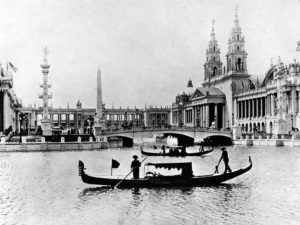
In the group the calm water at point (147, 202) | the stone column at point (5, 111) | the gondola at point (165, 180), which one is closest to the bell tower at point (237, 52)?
the stone column at point (5, 111)

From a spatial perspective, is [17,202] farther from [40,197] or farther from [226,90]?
[226,90]

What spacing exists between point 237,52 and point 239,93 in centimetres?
1027

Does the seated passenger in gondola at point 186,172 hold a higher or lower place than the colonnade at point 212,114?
lower

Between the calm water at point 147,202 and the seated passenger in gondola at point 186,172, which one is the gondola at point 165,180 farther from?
the calm water at point 147,202

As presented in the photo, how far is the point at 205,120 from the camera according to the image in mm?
141875

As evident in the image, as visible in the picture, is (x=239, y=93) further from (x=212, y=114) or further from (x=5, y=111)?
(x=5, y=111)

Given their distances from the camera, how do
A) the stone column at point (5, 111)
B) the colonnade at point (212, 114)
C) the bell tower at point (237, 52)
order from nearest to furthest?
the stone column at point (5, 111)
the bell tower at point (237, 52)
the colonnade at point (212, 114)

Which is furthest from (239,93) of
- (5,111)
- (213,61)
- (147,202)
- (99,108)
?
(147,202)

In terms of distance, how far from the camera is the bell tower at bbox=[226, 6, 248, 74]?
435ft

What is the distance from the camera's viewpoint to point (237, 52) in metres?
133

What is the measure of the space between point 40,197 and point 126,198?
3.96 m

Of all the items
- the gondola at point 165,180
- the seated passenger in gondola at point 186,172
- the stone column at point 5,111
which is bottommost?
the gondola at point 165,180

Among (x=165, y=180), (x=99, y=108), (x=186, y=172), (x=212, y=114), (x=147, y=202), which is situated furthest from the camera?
(x=212, y=114)

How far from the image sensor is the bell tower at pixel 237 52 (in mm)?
132625
